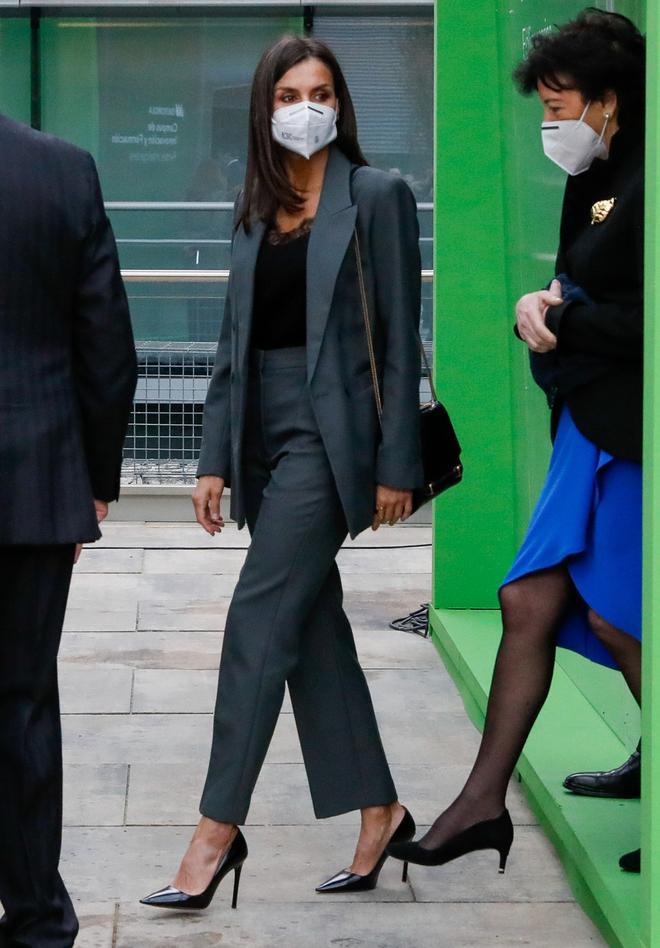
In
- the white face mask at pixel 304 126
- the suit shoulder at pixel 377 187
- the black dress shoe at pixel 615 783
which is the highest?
the white face mask at pixel 304 126

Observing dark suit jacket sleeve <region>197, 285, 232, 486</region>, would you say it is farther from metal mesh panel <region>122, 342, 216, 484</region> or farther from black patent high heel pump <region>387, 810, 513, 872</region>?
metal mesh panel <region>122, 342, 216, 484</region>

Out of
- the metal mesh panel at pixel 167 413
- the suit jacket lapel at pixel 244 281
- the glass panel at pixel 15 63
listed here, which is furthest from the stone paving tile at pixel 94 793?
the glass panel at pixel 15 63

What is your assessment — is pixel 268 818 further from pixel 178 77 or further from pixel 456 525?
pixel 178 77

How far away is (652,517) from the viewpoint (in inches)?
109

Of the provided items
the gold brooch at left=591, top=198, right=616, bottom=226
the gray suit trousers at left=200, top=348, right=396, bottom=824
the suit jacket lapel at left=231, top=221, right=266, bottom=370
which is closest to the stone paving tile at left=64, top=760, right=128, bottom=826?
the gray suit trousers at left=200, top=348, right=396, bottom=824

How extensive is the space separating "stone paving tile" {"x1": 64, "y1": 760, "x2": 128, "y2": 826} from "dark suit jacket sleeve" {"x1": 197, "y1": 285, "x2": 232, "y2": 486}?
1055 millimetres

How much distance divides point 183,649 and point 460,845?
293 cm

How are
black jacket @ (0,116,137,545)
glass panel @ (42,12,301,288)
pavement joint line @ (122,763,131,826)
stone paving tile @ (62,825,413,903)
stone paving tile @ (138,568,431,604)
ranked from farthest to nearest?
glass panel @ (42,12,301,288) → stone paving tile @ (138,568,431,604) → pavement joint line @ (122,763,131,826) → stone paving tile @ (62,825,413,903) → black jacket @ (0,116,137,545)

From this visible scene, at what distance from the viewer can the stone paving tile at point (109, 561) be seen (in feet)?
26.1

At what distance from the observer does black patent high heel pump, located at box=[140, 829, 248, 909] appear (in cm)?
351

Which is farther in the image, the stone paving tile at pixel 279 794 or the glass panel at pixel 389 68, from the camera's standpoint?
the glass panel at pixel 389 68

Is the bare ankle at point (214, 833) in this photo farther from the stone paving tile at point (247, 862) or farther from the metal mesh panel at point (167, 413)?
the metal mesh panel at point (167, 413)

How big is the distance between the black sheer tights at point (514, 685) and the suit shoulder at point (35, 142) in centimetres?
131

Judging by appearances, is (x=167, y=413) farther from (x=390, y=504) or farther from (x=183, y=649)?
(x=390, y=504)
